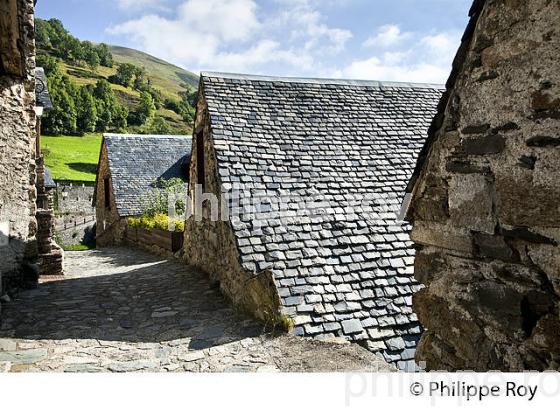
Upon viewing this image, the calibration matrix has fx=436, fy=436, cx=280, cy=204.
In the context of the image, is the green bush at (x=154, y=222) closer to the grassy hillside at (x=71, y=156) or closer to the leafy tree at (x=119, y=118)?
A: the grassy hillside at (x=71, y=156)

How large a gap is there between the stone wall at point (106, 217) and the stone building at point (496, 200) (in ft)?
52.7

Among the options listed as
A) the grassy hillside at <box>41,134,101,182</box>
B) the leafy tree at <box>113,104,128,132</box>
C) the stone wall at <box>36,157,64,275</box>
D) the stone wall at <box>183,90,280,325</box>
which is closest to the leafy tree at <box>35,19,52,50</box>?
the leafy tree at <box>113,104,128,132</box>

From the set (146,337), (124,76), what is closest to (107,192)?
(146,337)

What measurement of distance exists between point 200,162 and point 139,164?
11580 mm

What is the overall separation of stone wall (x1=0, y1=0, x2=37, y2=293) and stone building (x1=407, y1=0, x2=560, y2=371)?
600 cm

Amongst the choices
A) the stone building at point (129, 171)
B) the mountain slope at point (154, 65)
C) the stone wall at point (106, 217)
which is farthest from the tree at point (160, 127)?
the mountain slope at point (154, 65)

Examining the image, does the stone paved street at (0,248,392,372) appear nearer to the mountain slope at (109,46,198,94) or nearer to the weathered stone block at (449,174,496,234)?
the weathered stone block at (449,174,496,234)

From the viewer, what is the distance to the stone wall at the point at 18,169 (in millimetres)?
6699

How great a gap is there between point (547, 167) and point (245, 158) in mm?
5641

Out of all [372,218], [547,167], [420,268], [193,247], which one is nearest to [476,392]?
[420,268]

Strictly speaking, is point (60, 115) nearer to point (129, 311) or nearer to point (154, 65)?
point (129, 311)

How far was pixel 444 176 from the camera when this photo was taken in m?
2.85

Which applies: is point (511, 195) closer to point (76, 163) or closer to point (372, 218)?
point (372, 218)

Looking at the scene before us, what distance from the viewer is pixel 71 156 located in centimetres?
4491
